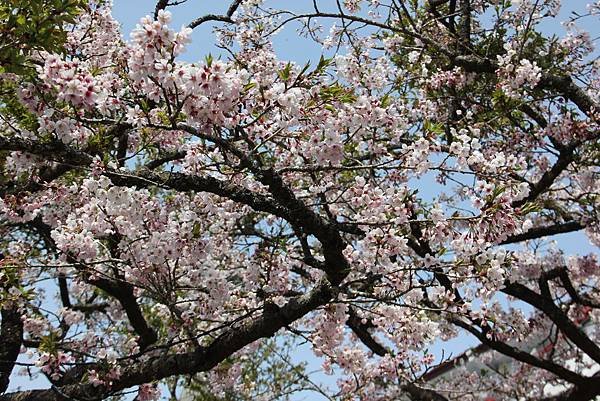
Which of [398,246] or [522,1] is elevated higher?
[522,1]

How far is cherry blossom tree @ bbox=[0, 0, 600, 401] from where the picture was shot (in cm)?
350

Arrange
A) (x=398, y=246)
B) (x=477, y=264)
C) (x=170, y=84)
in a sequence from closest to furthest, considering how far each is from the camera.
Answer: (x=170, y=84) → (x=477, y=264) → (x=398, y=246)

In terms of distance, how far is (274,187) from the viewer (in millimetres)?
3895

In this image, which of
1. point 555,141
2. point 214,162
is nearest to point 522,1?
point 555,141

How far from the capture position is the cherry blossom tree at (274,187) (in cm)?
350

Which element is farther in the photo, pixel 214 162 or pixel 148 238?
pixel 148 238

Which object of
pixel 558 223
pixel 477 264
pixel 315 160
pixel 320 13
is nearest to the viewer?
pixel 477 264

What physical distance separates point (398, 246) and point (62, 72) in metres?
2.29

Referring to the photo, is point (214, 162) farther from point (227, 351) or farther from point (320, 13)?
point (320, 13)

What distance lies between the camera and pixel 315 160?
13.5 feet

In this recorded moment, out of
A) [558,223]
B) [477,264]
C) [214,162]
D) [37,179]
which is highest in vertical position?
[37,179]

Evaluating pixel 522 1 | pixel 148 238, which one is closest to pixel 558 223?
pixel 522 1

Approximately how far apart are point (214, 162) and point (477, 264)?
6.29 ft

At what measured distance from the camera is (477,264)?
11.8ft
